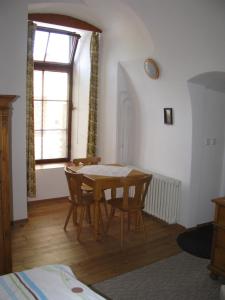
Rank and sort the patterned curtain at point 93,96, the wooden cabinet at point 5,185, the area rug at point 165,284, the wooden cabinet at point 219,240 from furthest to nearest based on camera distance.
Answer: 1. the patterned curtain at point 93,96
2. the wooden cabinet at point 219,240
3. the area rug at point 165,284
4. the wooden cabinet at point 5,185

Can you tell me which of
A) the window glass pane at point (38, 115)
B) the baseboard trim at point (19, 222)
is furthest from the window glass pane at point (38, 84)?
the baseboard trim at point (19, 222)

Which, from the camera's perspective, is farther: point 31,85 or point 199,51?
point 31,85

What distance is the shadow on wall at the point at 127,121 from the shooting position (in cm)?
451

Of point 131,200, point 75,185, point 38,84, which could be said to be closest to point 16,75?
point 38,84

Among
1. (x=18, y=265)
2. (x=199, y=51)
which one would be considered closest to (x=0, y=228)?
(x=18, y=265)

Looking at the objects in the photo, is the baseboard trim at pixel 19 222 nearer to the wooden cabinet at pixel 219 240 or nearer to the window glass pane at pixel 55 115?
the window glass pane at pixel 55 115

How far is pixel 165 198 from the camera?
3.98 metres

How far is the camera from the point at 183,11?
9.87 feet

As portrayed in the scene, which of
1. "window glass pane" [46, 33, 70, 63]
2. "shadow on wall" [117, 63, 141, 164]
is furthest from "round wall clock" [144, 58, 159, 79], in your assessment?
"window glass pane" [46, 33, 70, 63]

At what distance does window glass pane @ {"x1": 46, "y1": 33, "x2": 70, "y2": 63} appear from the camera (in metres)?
4.80

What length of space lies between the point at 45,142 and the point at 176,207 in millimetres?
2428

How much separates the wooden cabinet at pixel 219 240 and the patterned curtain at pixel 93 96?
256 centimetres

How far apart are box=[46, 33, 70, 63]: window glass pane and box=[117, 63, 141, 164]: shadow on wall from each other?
1.12 meters

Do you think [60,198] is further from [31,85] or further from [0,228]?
[0,228]
